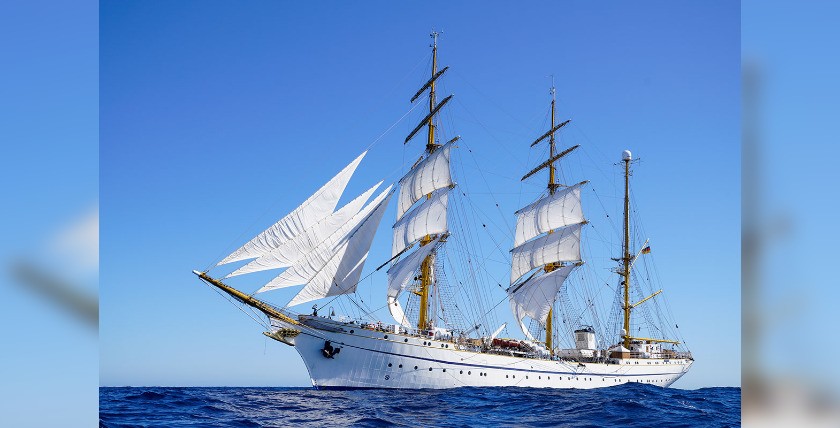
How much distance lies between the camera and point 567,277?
3052 centimetres

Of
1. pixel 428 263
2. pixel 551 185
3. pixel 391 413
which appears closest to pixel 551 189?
pixel 551 185

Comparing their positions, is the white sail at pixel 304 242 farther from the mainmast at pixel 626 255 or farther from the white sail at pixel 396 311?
the mainmast at pixel 626 255

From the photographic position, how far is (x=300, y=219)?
19406 mm

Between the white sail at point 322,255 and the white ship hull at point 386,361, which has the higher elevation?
the white sail at point 322,255

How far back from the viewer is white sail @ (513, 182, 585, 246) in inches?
1223

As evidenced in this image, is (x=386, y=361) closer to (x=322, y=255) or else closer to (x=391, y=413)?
(x=322, y=255)

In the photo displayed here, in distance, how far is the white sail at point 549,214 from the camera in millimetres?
31062

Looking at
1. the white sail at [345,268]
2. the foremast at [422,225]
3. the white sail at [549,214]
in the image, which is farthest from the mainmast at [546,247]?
the white sail at [345,268]

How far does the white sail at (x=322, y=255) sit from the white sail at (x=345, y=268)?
0.22ft

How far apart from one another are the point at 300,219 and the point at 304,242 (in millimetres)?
676

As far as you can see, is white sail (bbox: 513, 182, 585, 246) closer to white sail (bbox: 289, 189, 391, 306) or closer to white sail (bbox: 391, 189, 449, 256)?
white sail (bbox: 391, 189, 449, 256)
